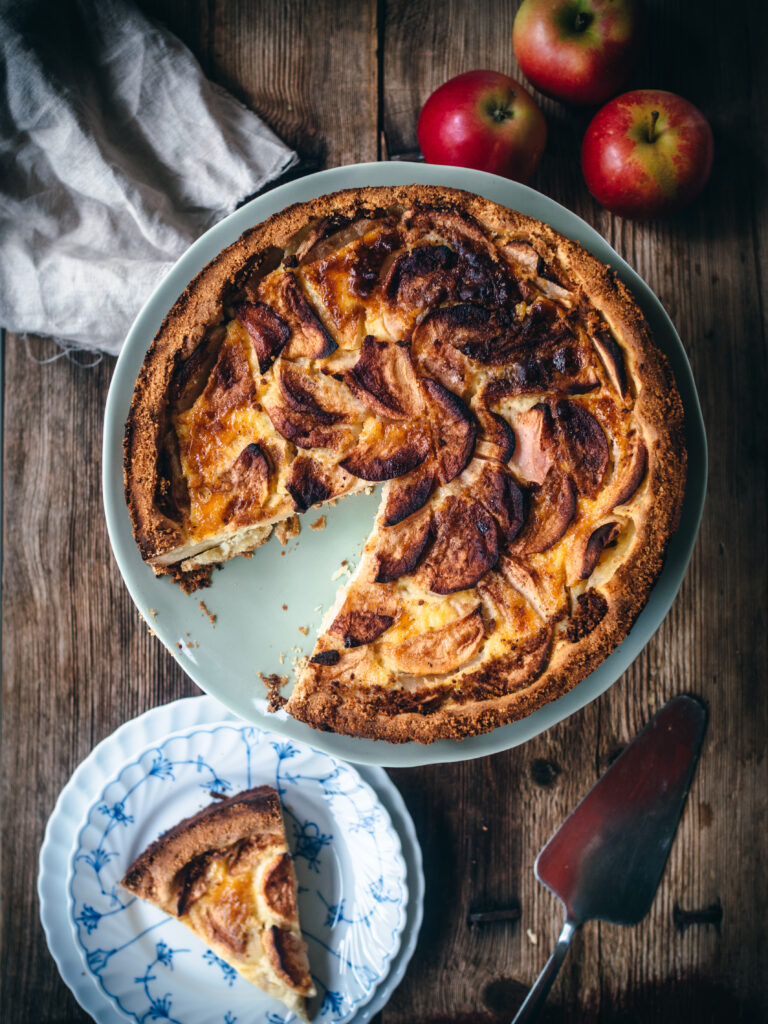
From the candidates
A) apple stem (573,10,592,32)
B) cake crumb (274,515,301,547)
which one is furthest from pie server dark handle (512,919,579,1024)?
apple stem (573,10,592,32)

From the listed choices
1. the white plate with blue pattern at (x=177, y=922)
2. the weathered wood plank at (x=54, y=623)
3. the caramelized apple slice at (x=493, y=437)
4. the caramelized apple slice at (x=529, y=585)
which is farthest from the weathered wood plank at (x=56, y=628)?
the caramelized apple slice at (x=493, y=437)

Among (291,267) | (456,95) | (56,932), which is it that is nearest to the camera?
(291,267)

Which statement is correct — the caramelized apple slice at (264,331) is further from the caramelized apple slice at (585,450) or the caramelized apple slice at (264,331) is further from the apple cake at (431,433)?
the caramelized apple slice at (585,450)

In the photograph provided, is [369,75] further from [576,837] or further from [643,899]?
[643,899]

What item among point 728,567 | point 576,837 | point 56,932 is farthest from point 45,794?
point 728,567

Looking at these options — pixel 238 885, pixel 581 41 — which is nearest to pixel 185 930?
pixel 238 885

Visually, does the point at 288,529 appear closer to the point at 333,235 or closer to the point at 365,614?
the point at 365,614

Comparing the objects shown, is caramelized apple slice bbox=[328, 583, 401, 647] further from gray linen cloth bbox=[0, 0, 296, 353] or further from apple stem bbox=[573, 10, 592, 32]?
apple stem bbox=[573, 10, 592, 32]
